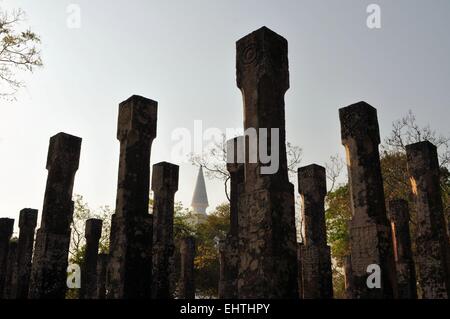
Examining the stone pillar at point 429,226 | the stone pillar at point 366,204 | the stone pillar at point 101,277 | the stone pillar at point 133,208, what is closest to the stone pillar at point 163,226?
the stone pillar at point 133,208

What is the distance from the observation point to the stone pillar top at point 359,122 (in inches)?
335

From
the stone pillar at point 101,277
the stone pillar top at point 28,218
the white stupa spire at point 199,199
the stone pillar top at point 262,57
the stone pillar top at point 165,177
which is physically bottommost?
the stone pillar at point 101,277

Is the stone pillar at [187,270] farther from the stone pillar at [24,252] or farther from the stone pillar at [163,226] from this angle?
the stone pillar at [24,252]

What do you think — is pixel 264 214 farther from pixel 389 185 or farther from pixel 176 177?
pixel 389 185

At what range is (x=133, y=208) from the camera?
786 cm

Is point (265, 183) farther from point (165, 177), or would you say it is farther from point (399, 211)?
point (399, 211)

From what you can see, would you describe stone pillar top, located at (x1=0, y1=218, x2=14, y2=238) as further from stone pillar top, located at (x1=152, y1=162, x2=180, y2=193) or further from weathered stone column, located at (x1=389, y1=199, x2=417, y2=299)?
weathered stone column, located at (x1=389, y1=199, x2=417, y2=299)

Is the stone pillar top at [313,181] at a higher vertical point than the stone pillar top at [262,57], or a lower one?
lower

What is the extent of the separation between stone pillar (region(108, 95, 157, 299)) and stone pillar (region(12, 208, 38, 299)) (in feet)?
31.2

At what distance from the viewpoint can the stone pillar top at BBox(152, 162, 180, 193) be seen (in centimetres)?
1174

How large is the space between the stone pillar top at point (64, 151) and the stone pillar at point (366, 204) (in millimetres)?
6018

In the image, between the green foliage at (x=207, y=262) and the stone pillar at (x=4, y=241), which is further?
the green foliage at (x=207, y=262)

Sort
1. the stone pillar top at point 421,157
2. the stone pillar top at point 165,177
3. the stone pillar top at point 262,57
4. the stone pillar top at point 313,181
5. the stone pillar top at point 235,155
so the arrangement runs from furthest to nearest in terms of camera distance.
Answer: the stone pillar top at point 165,177 → the stone pillar top at point 313,181 → the stone pillar top at point 421,157 → the stone pillar top at point 235,155 → the stone pillar top at point 262,57
